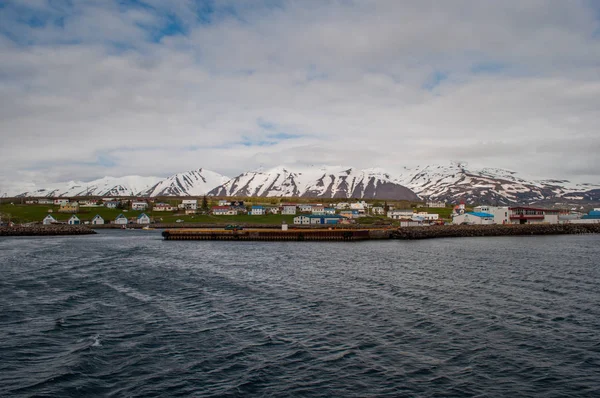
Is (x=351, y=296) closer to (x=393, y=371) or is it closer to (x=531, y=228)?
(x=393, y=371)

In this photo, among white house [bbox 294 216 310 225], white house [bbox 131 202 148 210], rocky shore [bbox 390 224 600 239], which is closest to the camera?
rocky shore [bbox 390 224 600 239]

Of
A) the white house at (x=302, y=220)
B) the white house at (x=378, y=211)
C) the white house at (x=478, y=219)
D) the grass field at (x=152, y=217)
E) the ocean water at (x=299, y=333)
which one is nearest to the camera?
the ocean water at (x=299, y=333)

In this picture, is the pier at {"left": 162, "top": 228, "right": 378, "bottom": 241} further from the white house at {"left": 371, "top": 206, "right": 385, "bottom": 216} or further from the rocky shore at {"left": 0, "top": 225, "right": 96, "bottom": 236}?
the white house at {"left": 371, "top": 206, "right": 385, "bottom": 216}

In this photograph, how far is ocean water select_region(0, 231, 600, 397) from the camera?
57.3 ft

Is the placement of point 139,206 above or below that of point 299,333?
above

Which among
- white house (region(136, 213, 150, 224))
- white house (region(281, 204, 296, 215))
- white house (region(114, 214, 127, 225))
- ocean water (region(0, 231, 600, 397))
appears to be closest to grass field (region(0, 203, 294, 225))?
white house (region(136, 213, 150, 224))

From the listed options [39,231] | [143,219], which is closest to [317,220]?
[143,219]

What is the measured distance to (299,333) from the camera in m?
24.0

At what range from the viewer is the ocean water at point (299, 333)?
57.3 ft

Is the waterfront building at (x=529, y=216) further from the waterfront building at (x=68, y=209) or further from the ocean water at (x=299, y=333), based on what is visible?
the waterfront building at (x=68, y=209)

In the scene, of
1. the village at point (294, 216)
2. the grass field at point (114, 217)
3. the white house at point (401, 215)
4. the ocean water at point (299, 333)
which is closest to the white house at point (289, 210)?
the village at point (294, 216)

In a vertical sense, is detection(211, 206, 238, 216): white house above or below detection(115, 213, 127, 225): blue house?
above

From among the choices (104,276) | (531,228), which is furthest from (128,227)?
(531,228)

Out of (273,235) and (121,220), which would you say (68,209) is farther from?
(273,235)
